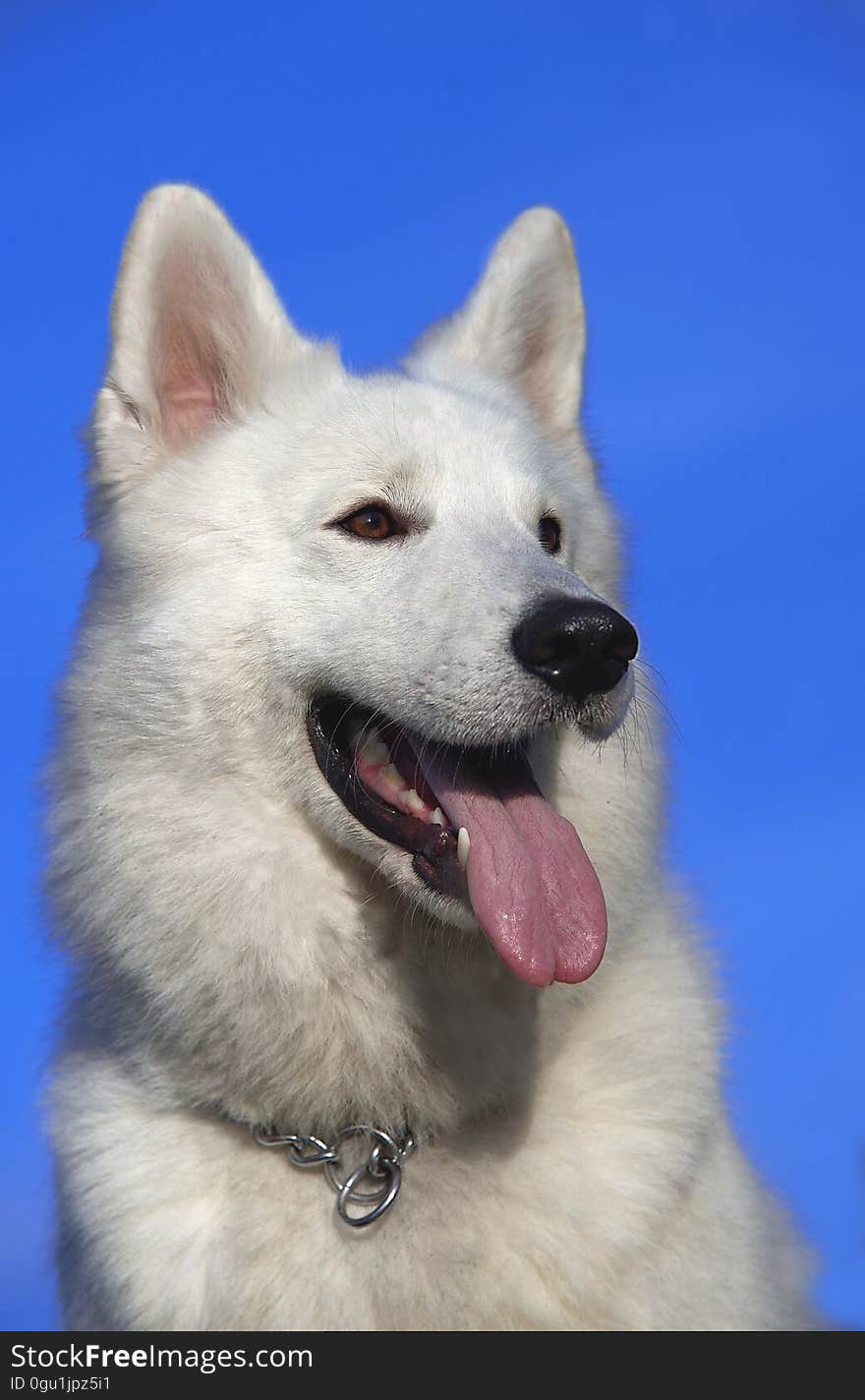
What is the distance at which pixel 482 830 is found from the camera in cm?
438

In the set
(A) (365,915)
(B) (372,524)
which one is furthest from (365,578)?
(A) (365,915)

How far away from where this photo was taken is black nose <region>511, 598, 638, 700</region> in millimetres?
4129

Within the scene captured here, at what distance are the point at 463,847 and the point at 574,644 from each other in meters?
0.68

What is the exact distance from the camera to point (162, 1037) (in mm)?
4633

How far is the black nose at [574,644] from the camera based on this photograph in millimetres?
4129

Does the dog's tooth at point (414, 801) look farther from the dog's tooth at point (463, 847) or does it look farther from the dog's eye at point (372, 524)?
the dog's eye at point (372, 524)

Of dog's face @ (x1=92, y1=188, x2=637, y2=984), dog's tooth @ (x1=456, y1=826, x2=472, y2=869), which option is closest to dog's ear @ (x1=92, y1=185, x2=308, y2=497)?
dog's face @ (x1=92, y1=188, x2=637, y2=984)

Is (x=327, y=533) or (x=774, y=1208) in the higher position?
(x=327, y=533)

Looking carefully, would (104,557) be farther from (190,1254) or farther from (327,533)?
(190,1254)

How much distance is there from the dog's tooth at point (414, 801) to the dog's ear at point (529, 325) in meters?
2.08

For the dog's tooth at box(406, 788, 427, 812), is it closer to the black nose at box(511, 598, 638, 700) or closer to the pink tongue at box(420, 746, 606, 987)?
the pink tongue at box(420, 746, 606, 987)

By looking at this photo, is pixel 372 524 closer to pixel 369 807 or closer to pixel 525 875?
pixel 369 807
